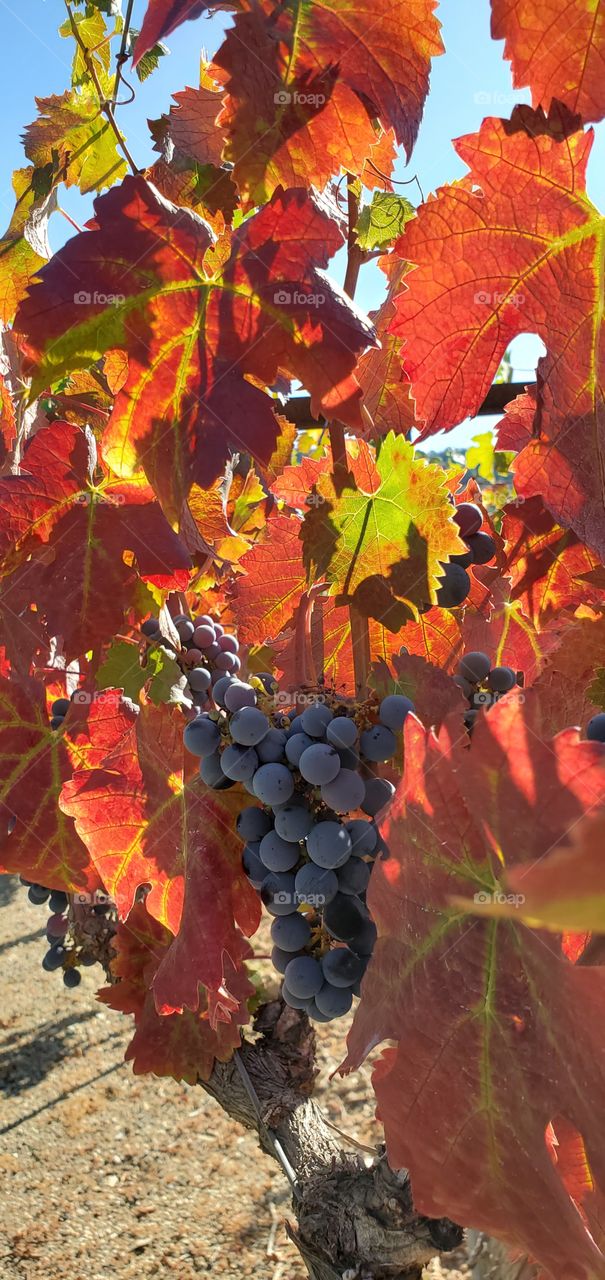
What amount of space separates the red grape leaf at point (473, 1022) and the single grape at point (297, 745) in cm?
19

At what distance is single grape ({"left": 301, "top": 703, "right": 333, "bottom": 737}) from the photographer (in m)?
0.81

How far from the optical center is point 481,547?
995 millimetres

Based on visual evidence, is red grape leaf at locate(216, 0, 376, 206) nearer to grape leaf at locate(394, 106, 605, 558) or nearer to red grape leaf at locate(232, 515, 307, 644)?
grape leaf at locate(394, 106, 605, 558)

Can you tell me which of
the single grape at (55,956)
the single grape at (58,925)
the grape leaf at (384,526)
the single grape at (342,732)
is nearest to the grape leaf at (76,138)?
the grape leaf at (384,526)

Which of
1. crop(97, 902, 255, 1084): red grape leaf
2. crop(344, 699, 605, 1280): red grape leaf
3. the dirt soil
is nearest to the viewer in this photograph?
crop(344, 699, 605, 1280): red grape leaf

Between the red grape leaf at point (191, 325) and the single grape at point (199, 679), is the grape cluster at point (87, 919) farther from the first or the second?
the red grape leaf at point (191, 325)

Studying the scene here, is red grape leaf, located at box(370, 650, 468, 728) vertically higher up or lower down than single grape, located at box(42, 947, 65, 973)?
higher up

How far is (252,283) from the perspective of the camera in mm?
756

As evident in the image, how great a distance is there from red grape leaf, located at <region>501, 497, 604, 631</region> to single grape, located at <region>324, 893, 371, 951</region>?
1.45ft

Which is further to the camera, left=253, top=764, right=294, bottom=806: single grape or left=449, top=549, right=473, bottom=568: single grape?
left=449, top=549, right=473, bottom=568: single grape

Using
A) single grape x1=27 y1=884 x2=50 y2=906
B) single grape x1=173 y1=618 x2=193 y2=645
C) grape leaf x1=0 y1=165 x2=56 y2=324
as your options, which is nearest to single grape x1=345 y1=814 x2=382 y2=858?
single grape x1=173 y1=618 x2=193 y2=645

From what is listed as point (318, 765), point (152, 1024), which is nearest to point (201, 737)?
point (318, 765)

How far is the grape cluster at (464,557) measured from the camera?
90cm

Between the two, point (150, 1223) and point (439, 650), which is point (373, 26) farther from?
point (150, 1223)
